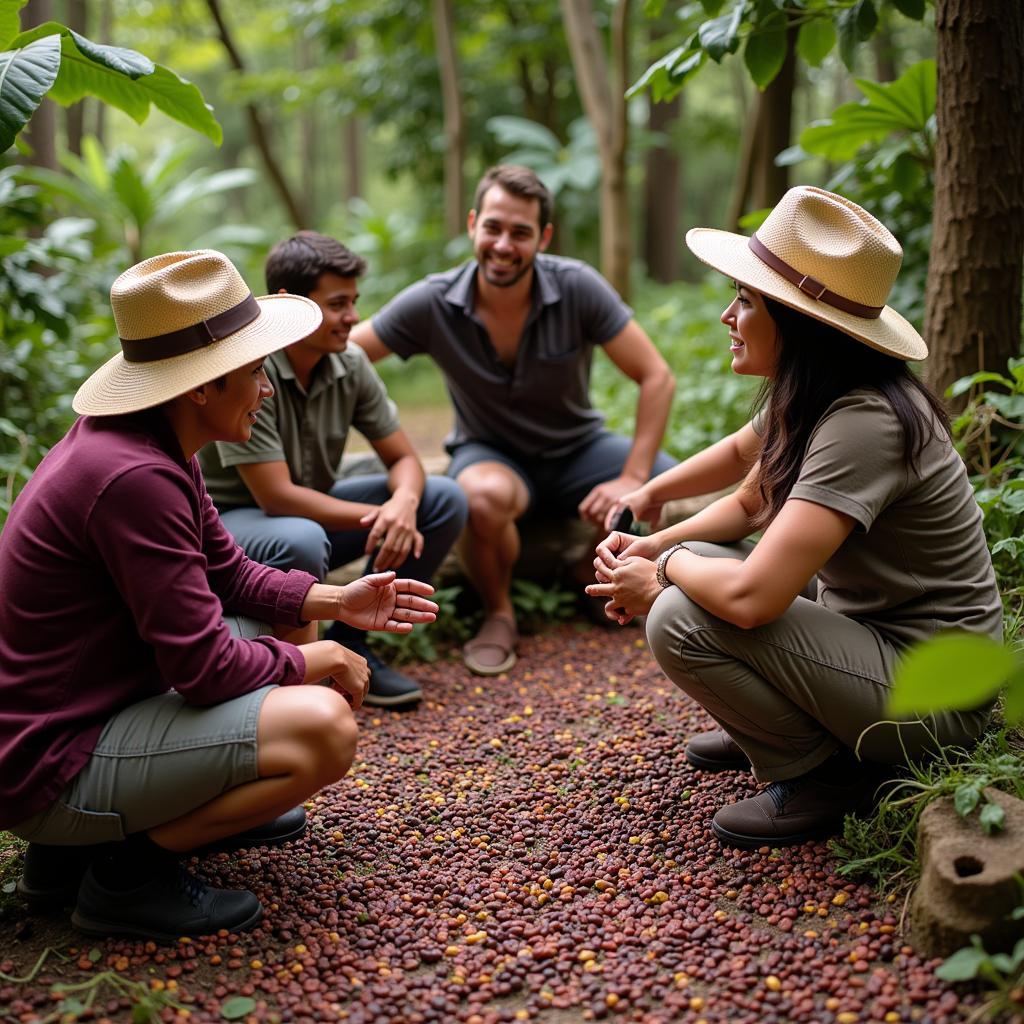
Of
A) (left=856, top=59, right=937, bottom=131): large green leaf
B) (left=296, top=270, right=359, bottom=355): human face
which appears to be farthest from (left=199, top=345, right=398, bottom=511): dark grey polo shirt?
(left=856, top=59, right=937, bottom=131): large green leaf

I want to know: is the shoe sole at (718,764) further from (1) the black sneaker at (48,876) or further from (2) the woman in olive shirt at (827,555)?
(1) the black sneaker at (48,876)

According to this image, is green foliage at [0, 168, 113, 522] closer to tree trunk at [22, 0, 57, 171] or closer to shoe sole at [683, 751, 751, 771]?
tree trunk at [22, 0, 57, 171]

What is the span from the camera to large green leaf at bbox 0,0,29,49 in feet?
9.00

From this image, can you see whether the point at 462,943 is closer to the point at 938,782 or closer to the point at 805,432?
the point at 938,782

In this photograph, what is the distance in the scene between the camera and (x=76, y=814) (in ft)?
6.60

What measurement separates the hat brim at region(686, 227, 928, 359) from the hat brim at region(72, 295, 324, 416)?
1030mm

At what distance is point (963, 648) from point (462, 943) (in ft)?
4.68

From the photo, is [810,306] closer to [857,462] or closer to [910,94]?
[857,462]

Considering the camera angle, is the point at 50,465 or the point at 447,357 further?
the point at 447,357

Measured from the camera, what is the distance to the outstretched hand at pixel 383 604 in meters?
2.50

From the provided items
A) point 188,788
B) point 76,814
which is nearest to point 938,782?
point 188,788

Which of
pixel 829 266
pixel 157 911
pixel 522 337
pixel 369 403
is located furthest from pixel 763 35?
pixel 157 911

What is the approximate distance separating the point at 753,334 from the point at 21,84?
6.03ft

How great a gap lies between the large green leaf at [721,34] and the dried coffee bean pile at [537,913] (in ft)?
6.86
